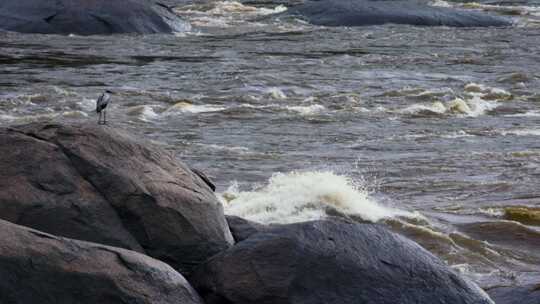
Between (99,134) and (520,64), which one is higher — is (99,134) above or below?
above

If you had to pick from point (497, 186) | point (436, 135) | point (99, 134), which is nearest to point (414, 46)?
point (436, 135)

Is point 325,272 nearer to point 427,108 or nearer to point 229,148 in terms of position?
point 229,148

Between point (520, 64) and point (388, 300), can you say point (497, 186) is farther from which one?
point (520, 64)

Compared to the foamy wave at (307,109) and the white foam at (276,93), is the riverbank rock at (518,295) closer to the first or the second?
the foamy wave at (307,109)

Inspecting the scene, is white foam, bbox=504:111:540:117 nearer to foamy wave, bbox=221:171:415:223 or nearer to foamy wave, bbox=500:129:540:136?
foamy wave, bbox=500:129:540:136

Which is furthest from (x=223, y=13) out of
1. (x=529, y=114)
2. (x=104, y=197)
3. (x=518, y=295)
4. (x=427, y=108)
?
(x=104, y=197)

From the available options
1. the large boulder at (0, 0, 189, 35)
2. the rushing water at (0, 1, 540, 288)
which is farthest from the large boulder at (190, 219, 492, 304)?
the large boulder at (0, 0, 189, 35)

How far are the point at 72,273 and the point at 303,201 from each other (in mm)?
5234

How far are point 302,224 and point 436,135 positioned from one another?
30.8 feet

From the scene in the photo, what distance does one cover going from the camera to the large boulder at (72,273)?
6238 millimetres

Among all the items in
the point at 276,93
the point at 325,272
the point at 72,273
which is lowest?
the point at 276,93

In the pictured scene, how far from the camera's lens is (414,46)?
83.0 feet

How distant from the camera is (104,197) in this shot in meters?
7.26

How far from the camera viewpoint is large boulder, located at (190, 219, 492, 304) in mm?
6734
